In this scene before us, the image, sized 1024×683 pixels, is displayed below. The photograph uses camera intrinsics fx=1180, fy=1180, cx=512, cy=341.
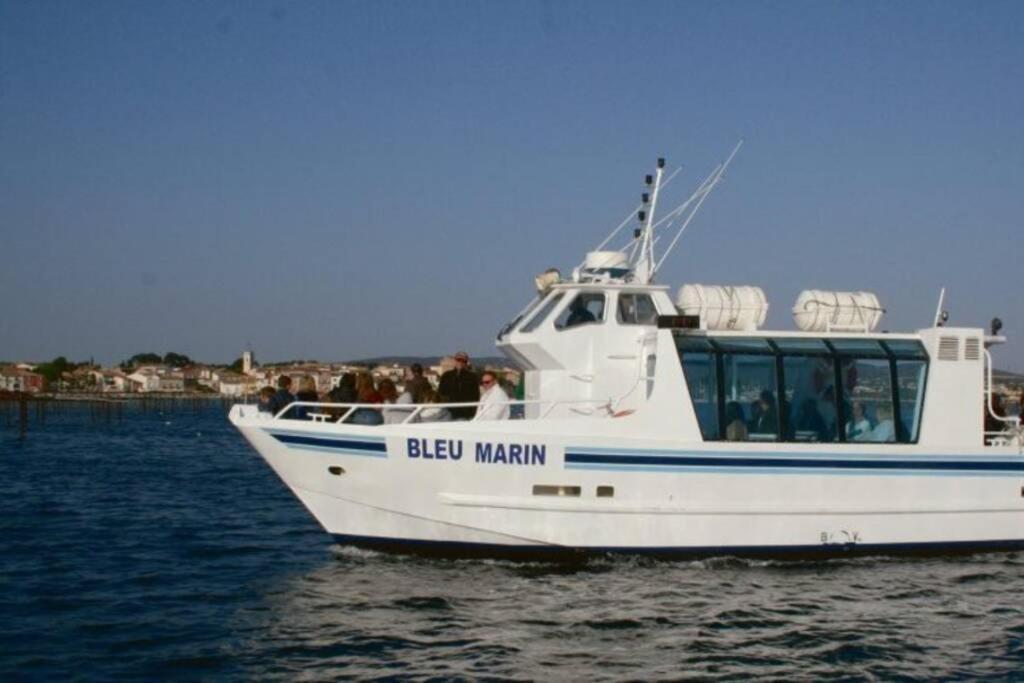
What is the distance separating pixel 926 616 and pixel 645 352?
482cm

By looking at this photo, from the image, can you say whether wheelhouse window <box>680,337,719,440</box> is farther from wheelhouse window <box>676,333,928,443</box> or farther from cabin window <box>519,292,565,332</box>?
cabin window <box>519,292,565,332</box>

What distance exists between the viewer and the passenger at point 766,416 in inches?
610

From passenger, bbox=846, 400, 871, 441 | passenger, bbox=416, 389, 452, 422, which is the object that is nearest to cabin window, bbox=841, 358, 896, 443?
passenger, bbox=846, 400, 871, 441

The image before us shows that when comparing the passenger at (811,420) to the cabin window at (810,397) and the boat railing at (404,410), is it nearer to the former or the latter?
the cabin window at (810,397)

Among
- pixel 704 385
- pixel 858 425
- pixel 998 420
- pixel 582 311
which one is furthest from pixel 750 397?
pixel 998 420

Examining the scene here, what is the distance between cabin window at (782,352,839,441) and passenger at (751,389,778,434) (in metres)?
0.19

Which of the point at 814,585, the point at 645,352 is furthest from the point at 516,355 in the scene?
the point at 814,585

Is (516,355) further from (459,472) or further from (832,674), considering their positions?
(832,674)

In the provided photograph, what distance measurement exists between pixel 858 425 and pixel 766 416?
139 centimetres

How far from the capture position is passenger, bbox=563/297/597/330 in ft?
53.5

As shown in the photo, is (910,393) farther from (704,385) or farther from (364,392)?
(364,392)

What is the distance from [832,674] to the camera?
36.3 ft

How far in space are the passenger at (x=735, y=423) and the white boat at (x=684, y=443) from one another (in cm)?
3

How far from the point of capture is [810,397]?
51.9ft
